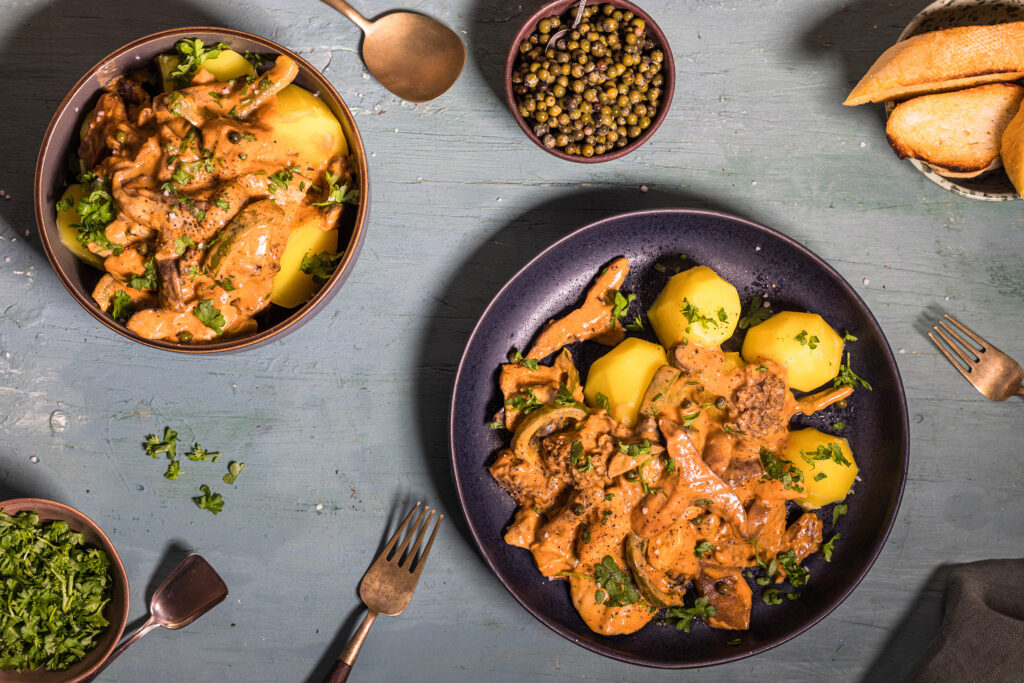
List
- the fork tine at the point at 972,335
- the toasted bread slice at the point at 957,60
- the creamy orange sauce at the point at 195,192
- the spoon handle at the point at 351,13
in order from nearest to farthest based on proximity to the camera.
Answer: the creamy orange sauce at the point at 195,192, the toasted bread slice at the point at 957,60, the spoon handle at the point at 351,13, the fork tine at the point at 972,335

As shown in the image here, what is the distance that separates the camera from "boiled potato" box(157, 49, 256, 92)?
2.41 meters

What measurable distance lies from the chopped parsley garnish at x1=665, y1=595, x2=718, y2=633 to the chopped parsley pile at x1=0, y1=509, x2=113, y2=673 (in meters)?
2.47

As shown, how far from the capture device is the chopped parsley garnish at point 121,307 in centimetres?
243

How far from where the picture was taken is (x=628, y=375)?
2621 millimetres

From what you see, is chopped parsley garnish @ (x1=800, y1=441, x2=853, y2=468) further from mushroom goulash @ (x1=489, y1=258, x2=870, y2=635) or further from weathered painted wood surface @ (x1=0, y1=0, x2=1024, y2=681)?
weathered painted wood surface @ (x1=0, y1=0, x2=1024, y2=681)

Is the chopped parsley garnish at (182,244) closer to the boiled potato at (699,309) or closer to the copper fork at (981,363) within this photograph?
the boiled potato at (699,309)

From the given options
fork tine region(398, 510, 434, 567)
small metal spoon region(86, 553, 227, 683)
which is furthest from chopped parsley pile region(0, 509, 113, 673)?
fork tine region(398, 510, 434, 567)

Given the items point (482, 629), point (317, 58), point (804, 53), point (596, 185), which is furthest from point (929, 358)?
point (317, 58)

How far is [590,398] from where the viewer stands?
272 cm

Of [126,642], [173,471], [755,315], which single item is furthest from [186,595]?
[755,315]

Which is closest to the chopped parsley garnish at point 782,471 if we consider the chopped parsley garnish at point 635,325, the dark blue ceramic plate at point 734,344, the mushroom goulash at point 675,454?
the mushroom goulash at point 675,454

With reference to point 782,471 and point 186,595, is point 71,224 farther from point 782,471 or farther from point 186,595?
point 782,471

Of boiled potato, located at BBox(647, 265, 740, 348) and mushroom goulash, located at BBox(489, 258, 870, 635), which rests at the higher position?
boiled potato, located at BBox(647, 265, 740, 348)

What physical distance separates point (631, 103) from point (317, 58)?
1.45 metres
